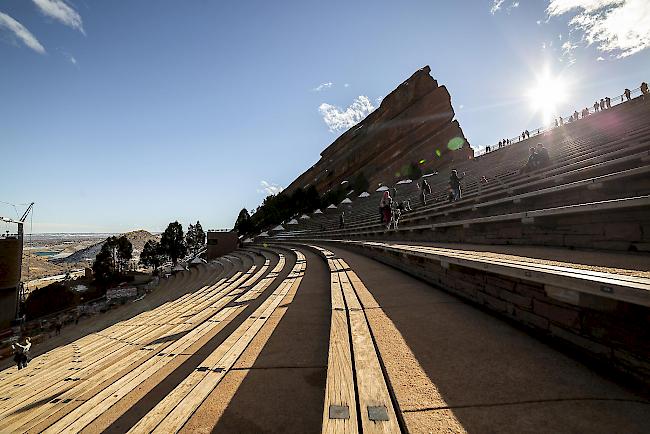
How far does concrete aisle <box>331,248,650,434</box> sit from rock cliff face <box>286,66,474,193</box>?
182ft

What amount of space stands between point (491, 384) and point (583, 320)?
0.87 m

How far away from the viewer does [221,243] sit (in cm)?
4647

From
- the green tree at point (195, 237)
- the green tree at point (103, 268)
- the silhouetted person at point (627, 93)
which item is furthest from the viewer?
the green tree at point (195, 237)

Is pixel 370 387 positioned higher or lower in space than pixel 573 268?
lower

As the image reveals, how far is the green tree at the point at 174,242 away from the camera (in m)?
60.6

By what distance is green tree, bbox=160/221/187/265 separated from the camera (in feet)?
199

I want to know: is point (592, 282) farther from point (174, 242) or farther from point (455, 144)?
point (174, 242)

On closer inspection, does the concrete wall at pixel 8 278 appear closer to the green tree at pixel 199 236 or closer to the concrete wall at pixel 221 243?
the concrete wall at pixel 221 243

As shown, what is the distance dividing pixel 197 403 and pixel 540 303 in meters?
2.82

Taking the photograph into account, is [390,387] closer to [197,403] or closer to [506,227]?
[197,403]

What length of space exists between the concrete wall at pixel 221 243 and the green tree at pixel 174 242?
19129 mm

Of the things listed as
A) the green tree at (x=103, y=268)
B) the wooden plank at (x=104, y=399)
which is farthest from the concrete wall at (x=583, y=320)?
the green tree at (x=103, y=268)

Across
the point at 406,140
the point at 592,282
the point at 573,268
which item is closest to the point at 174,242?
the point at 406,140

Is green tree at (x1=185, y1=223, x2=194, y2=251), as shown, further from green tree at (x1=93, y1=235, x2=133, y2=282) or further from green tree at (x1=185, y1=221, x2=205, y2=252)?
green tree at (x1=93, y1=235, x2=133, y2=282)
